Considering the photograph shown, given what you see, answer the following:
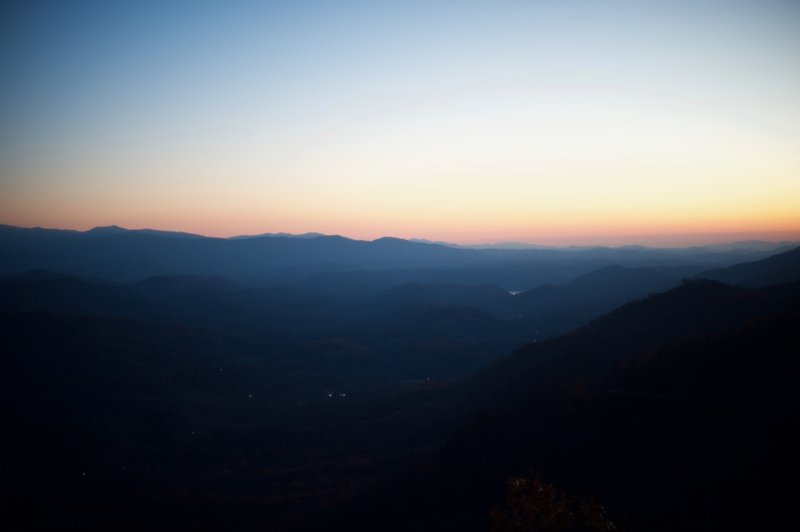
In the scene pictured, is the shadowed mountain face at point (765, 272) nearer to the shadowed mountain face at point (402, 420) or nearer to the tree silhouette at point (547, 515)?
the shadowed mountain face at point (402, 420)

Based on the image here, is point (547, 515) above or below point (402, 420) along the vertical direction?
above

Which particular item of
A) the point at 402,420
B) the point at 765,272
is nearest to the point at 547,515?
the point at 402,420

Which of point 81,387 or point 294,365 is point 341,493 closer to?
point 81,387

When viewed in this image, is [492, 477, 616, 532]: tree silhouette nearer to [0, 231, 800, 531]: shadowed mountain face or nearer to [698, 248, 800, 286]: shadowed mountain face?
[0, 231, 800, 531]: shadowed mountain face

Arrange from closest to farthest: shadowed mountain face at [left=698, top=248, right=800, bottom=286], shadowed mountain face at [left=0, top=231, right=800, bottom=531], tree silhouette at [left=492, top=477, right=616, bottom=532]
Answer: tree silhouette at [left=492, top=477, right=616, bottom=532], shadowed mountain face at [left=0, top=231, right=800, bottom=531], shadowed mountain face at [left=698, top=248, right=800, bottom=286]

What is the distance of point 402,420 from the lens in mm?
49281

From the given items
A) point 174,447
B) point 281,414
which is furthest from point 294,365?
point 174,447

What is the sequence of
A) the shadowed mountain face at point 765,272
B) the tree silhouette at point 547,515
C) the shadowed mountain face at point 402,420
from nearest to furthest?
1. the tree silhouette at point 547,515
2. the shadowed mountain face at point 402,420
3. the shadowed mountain face at point 765,272

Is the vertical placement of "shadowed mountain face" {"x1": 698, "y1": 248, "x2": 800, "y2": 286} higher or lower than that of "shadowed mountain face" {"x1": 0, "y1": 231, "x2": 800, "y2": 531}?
higher

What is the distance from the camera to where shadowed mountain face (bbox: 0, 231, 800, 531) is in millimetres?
21781

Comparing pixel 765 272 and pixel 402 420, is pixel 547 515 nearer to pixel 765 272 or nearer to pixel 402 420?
pixel 402 420

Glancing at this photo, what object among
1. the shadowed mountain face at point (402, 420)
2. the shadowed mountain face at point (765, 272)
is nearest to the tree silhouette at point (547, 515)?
the shadowed mountain face at point (402, 420)

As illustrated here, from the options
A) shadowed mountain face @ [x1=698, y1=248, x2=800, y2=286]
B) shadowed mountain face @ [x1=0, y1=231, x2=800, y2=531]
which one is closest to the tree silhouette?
shadowed mountain face @ [x1=0, y1=231, x2=800, y2=531]

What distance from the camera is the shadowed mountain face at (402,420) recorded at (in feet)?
71.5
